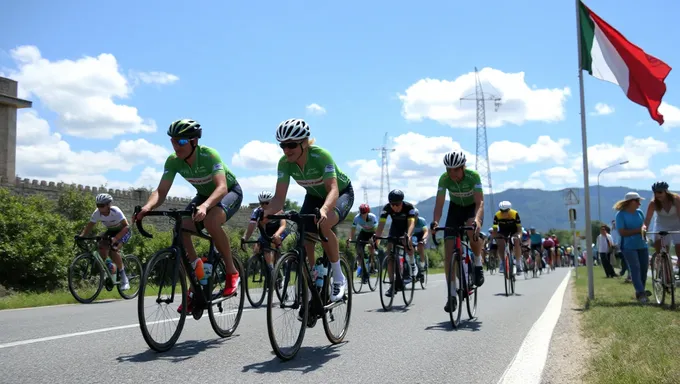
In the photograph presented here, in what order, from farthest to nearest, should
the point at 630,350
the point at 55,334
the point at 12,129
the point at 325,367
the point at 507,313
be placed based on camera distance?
the point at 12,129, the point at 507,313, the point at 55,334, the point at 630,350, the point at 325,367

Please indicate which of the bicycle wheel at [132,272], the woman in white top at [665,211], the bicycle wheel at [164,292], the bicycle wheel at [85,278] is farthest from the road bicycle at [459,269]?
the bicycle wheel at [132,272]

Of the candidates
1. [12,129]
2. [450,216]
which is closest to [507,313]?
[450,216]

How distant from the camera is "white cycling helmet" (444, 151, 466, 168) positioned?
8883mm

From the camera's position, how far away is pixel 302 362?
566cm

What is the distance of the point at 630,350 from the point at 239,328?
4.29 meters

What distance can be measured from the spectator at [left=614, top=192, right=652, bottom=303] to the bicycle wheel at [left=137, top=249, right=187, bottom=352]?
330 inches

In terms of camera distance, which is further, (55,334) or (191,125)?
(55,334)

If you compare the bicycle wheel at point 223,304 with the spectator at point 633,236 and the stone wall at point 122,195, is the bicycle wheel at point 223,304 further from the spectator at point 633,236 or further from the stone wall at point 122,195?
the stone wall at point 122,195

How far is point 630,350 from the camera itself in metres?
5.81

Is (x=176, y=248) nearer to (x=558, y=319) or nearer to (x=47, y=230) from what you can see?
(x=558, y=319)

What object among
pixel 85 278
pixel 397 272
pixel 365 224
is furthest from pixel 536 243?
pixel 85 278

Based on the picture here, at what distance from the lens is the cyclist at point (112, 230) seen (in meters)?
12.6

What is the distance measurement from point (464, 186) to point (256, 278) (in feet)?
12.9

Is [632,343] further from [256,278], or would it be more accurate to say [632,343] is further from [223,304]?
[256,278]
